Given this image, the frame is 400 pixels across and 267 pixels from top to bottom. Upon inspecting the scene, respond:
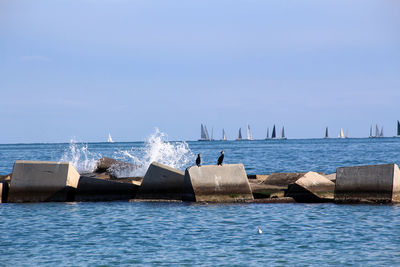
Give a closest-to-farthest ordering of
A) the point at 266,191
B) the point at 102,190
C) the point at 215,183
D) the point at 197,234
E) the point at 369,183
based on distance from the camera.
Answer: the point at 197,234 → the point at 369,183 → the point at 215,183 → the point at 266,191 → the point at 102,190

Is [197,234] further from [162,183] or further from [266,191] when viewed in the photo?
[266,191]

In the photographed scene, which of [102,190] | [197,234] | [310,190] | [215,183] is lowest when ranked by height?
[197,234]

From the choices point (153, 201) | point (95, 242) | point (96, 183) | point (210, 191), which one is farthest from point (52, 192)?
point (95, 242)

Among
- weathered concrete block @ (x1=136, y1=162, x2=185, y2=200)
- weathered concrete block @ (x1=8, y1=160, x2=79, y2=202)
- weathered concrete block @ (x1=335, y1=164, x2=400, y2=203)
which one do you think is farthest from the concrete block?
weathered concrete block @ (x1=335, y1=164, x2=400, y2=203)

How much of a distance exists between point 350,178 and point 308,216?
7.18 feet

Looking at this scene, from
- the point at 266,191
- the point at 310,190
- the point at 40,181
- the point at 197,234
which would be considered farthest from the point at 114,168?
the point at 197,234

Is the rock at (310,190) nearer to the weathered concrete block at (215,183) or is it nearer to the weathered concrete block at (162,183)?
the weathered concrete block at (215,183)

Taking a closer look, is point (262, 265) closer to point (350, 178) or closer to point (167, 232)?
point (167, 232)

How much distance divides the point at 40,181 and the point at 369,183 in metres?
10.1

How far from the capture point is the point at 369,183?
56.4ft

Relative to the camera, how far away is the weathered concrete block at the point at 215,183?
1762 cm

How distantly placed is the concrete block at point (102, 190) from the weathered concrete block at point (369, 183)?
6796 millimetres

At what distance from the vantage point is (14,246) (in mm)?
12797

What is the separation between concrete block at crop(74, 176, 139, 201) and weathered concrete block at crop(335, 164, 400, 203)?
6796 millimetres
